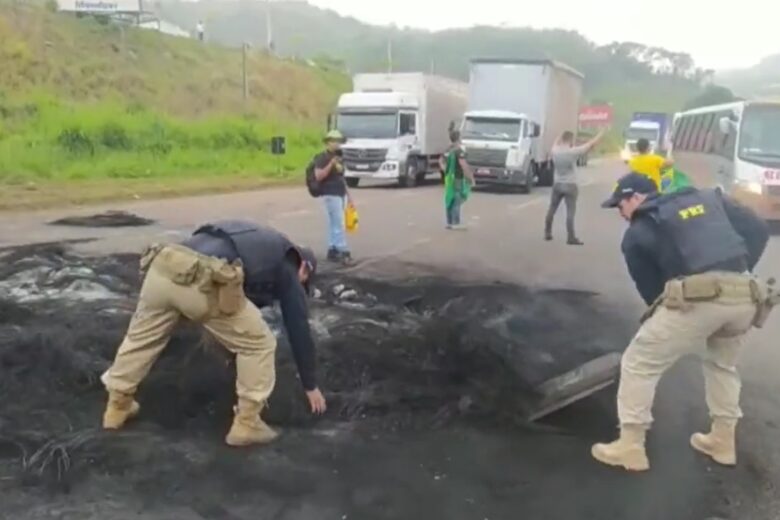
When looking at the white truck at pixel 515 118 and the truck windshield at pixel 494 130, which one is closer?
the white truck at pixel 515 118

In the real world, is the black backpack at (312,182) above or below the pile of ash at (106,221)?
above

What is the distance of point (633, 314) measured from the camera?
332 inches

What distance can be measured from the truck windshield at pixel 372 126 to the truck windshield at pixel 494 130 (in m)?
2.15

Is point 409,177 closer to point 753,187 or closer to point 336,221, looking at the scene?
point 753,187

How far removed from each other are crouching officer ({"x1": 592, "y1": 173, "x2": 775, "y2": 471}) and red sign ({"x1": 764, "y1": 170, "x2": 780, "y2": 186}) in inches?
482

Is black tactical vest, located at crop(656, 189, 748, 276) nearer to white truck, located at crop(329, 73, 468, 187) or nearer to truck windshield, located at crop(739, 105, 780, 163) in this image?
truck windshield, located at crop(739, 105, 780, 163)

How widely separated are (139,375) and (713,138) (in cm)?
1703

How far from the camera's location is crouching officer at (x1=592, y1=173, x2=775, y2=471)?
4383 mm

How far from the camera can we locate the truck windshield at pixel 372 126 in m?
26.8

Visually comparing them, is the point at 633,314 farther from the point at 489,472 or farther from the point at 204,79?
the point at 204,79

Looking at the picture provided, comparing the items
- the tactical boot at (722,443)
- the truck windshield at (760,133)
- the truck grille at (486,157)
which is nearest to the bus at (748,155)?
the truck windshield at (760,133)

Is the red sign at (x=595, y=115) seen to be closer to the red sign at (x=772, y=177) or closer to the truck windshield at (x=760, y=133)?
the truck windshield at (x=760, y=133)

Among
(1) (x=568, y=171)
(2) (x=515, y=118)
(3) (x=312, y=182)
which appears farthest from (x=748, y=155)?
(2) (x=515, y=118)

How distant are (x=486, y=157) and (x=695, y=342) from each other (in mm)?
21532
